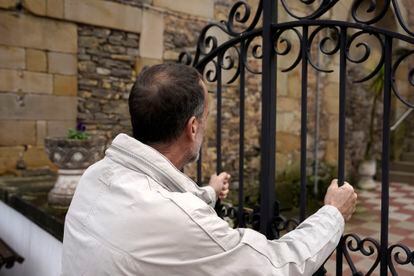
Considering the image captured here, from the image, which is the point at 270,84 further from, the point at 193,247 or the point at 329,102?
the point at 329,102

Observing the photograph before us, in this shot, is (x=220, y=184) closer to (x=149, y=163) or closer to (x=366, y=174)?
(x=149, y=163)

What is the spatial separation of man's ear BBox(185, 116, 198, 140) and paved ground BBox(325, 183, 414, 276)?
8.65ft

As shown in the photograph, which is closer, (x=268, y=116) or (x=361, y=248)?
(x=361, y=248)

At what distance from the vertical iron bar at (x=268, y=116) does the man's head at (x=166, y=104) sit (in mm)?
547

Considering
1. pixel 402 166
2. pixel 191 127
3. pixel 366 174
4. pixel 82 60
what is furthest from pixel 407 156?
pixel 191 127

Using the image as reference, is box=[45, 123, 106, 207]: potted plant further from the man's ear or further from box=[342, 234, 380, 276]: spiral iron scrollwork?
box=[342, 234, 380, 276]: spiral iron scrollwork

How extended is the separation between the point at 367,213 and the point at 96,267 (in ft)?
17.2

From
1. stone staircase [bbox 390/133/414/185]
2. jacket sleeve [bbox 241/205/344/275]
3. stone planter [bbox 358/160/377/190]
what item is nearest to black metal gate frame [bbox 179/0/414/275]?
jacket sleeve [bbox 241/205/344/275]

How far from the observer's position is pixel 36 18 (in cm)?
428

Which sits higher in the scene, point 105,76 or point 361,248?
point 105,76

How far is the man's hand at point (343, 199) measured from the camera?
1410mm

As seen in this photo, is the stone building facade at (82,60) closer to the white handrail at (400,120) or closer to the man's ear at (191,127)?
the man's ear at (191,127)

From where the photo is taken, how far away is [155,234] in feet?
3.27

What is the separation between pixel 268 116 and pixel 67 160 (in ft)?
5.35
